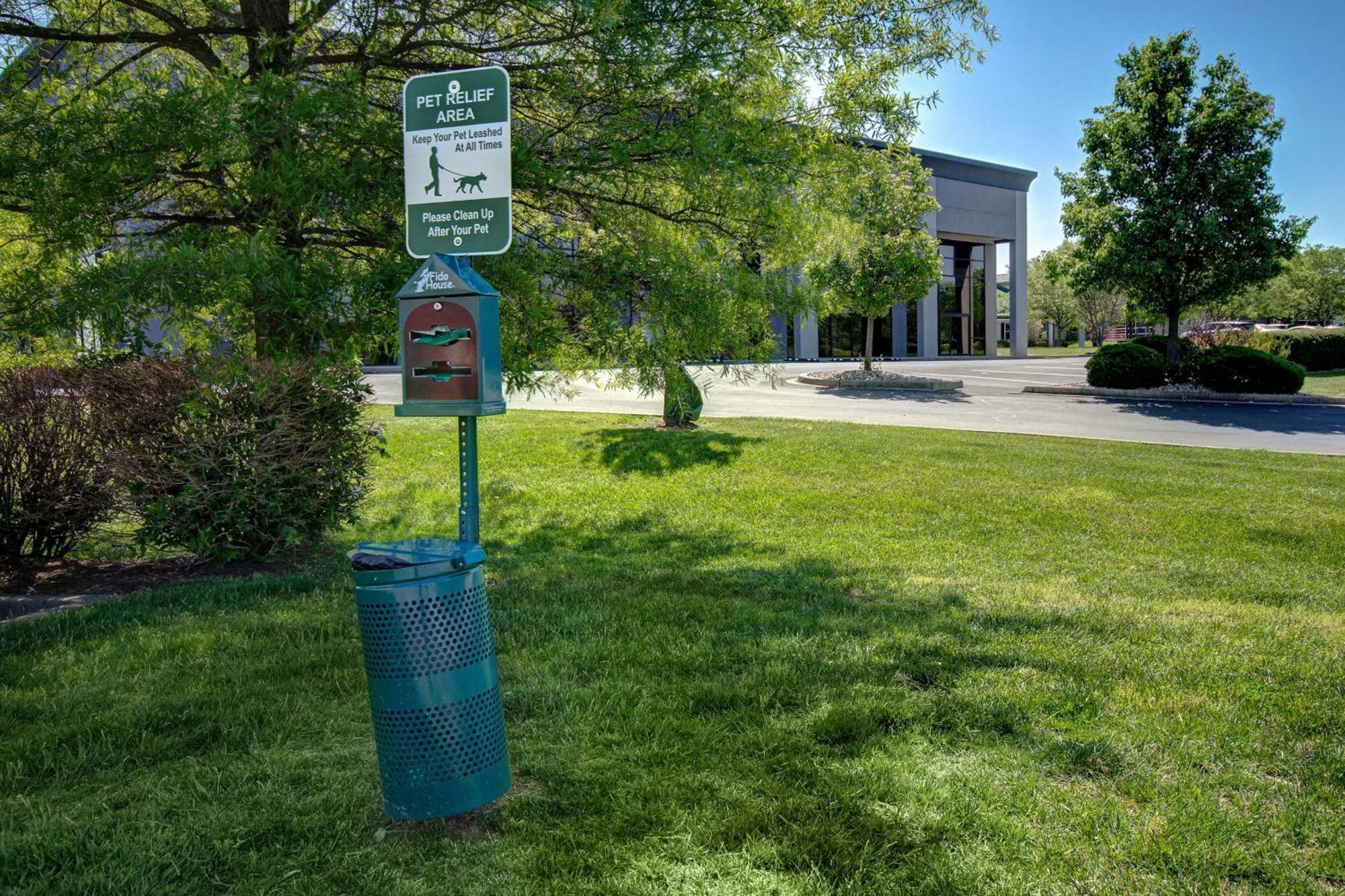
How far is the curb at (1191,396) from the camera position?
68.4ft

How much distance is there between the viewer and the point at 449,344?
3.13 metres

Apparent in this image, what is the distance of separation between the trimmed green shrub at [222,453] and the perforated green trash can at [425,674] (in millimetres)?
3228

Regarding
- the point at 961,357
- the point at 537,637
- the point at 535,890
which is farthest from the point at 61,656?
the point at 961,357

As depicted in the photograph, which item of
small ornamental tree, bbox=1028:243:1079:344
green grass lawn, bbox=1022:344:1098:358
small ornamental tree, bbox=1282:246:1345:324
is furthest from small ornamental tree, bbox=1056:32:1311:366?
small ornamental tree, bbox=1282:246:1345:324

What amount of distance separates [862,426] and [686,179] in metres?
9.67

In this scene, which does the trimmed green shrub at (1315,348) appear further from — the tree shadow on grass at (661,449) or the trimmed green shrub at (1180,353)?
the tree shadow on grass at (661,449)

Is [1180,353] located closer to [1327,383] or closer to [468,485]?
[1327,383]

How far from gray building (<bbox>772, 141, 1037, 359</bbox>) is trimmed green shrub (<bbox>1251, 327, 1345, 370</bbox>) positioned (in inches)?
703

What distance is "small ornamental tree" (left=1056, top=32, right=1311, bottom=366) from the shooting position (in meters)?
22.0

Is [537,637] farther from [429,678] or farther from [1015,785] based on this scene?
[1015,785]

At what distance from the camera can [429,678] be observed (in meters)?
2.97

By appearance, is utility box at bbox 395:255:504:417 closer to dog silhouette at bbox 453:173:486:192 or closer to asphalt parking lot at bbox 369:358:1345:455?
dog silhouette at bbox 453:173:486:192

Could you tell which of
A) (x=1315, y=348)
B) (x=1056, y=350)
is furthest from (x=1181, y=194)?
(x=1056, y=350)

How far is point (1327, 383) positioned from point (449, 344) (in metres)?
30.5
